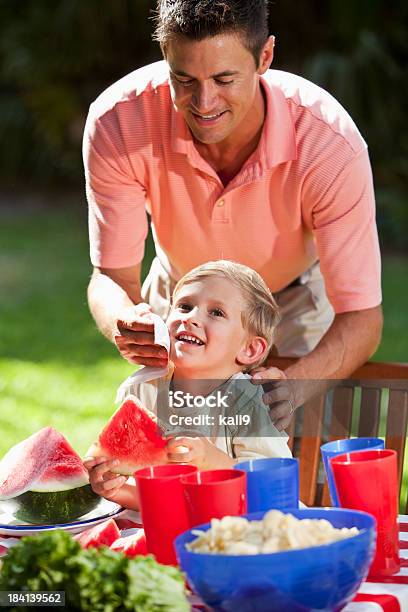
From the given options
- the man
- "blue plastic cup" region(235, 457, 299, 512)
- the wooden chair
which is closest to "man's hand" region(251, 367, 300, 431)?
the man

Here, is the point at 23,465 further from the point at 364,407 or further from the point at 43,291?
the point at 43,291

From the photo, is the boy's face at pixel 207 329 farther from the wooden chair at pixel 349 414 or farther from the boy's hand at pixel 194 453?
the wooden chair at pixel 349 414

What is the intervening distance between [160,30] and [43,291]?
7.06 meters

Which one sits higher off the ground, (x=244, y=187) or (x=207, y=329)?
(x=244, y=187)

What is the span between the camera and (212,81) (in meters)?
2.76

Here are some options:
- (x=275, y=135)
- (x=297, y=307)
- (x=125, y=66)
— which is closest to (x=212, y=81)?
(x=275, y=135)

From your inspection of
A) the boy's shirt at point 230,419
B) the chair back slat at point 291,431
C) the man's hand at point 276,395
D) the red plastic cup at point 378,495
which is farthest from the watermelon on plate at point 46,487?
the chair back slat at point 291,431

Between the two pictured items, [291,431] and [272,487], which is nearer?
[272,487]

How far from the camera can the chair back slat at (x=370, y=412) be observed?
9.87 feet

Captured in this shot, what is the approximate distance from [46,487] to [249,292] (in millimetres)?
705

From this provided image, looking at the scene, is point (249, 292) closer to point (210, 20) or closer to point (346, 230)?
point (346, 230)

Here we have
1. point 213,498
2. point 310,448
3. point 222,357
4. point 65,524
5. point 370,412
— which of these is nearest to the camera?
point 213,498

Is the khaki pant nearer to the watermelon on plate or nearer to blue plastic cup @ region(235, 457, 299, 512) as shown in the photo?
the watermelon on plate

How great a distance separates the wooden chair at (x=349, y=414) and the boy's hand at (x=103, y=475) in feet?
2.80
